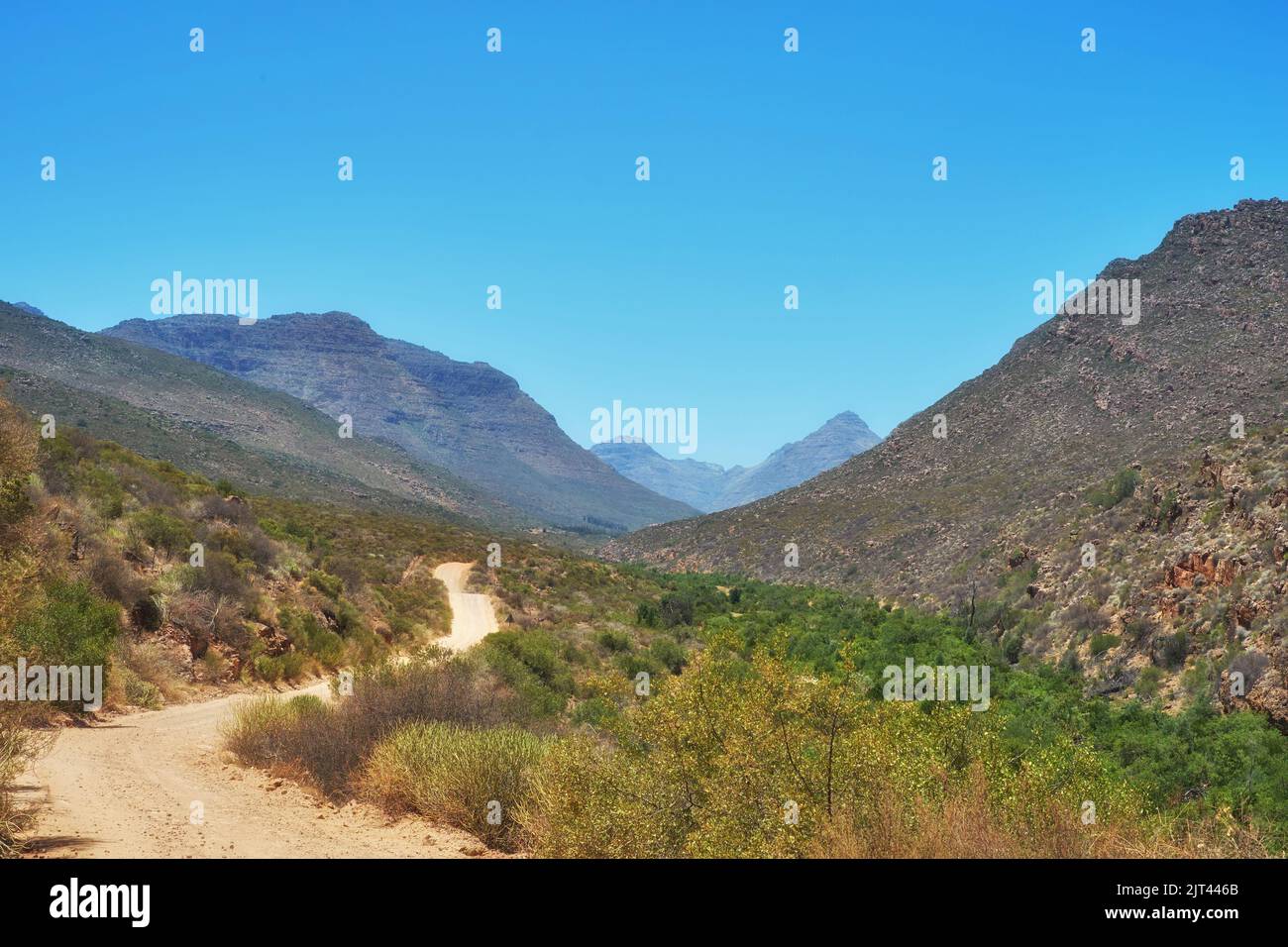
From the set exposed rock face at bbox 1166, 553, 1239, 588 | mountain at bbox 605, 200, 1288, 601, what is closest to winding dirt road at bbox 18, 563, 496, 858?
exposed rock face at bbox 1166, 553, 1239, 588

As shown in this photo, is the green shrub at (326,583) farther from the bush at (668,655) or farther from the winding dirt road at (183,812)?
the winding dirt road at (183,812)

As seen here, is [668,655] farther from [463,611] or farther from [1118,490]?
[1118,490]

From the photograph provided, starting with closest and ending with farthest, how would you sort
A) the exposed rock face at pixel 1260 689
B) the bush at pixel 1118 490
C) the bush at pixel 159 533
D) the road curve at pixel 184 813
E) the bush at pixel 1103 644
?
the road curve at pixel 184 813
the exposed rock face at pixel 1260 689
the bush at pixel 159 533
the bush at pixel 1103 644
the bush at pixel 1118 490

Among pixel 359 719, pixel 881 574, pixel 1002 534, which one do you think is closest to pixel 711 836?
pixel 359 719

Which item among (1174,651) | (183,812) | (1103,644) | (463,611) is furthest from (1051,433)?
(183,812)

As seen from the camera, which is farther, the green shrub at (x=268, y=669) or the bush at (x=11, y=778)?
the green shrub at (x=268, y=669)

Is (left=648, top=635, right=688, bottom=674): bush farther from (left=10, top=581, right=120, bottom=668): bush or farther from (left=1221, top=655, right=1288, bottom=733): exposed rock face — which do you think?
(left=10, top=581, right=120, bottom=668): bush

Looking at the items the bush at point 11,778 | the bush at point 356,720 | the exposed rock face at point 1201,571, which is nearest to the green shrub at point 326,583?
the bush at point 356,720

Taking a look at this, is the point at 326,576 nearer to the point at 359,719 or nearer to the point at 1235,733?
the point at 359,719
